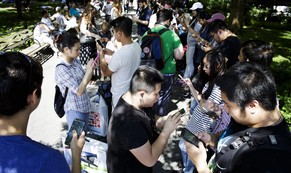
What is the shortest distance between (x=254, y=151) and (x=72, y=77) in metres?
2.47

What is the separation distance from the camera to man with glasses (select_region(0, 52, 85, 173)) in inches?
54.5

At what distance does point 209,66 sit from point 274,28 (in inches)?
702

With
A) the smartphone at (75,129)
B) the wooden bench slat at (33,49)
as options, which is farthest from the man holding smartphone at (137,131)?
the wooden bench slat at (33,49)

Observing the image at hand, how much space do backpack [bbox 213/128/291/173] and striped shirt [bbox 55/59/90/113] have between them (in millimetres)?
2221

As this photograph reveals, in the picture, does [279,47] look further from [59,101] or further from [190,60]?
[59,101]

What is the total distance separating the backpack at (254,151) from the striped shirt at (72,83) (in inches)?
87.4

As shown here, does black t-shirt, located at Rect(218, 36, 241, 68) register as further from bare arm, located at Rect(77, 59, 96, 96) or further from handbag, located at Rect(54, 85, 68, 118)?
handbag, located at Rect(54, 85, 68, 118)

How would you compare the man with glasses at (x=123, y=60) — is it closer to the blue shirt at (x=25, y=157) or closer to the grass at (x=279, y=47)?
the blue shirt at (x=25, y=157)

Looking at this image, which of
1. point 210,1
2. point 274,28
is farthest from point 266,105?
point 210,1

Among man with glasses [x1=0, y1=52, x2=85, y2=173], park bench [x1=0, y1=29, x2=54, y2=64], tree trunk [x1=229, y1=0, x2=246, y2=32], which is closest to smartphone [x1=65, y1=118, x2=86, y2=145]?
man with glasses [x1=0, y1=52, x2=85, y2=173]

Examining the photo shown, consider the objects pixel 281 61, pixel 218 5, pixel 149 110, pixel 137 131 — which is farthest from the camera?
pixel 218 5

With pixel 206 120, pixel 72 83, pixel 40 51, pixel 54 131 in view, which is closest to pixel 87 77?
pixel 72 83

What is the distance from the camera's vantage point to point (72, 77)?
138 inches

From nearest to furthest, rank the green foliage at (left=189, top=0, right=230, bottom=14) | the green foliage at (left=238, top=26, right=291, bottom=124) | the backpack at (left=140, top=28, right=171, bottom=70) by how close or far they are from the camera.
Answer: the backpack at (left=140, top=28, right=171, bottom=70), the green foliage at (left=238, top=26, right=291, bottom=124), the green foliage at (left=189, top=0, right=230, bottom=14)
